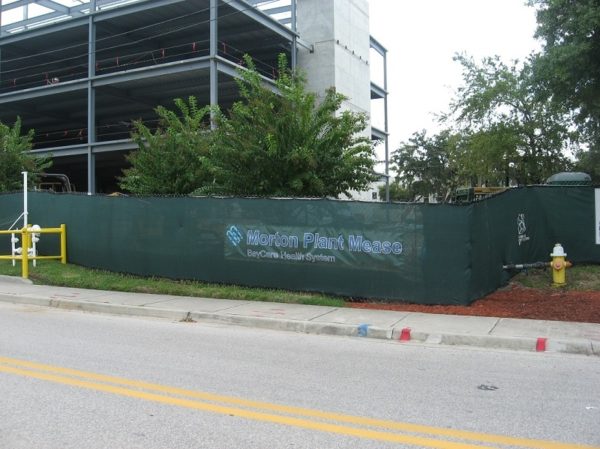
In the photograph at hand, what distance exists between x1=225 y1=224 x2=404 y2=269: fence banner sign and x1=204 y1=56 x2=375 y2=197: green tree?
2.05m

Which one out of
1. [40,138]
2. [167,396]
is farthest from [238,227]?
[40,138]

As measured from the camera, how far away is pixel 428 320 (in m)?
8.76

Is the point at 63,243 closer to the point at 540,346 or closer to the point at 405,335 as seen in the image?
the point at 405,335

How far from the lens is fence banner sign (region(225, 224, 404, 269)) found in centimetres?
1002

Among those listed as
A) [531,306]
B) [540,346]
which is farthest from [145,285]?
[540,346]

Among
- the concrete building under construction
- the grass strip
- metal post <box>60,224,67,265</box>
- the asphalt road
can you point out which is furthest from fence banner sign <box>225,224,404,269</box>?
the concrete building under construction

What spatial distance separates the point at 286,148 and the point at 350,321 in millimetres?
5410

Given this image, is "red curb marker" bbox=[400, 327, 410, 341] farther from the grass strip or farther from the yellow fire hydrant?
the yellow fire hydrant

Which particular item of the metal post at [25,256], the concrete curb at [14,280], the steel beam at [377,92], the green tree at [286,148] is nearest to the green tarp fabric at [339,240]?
the metal post at [25,256]

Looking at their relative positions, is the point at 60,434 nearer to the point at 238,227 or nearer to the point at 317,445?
the point at 317,445

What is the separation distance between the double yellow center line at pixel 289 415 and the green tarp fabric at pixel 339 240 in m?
5.37

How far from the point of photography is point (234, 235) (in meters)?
11.5

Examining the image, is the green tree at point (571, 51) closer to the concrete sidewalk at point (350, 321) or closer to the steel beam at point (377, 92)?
the concrete sidewalk at point (350, 321)

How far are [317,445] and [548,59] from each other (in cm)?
1236
